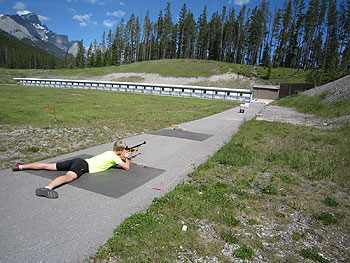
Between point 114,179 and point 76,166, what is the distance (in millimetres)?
992

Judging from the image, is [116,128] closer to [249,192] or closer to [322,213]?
[249,192]

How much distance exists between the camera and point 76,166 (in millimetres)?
5281

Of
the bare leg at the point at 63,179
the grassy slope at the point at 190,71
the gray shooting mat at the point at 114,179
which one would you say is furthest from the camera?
the grassy slope at the point at 190,71

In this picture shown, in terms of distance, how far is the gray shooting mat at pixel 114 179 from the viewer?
4.82 meters

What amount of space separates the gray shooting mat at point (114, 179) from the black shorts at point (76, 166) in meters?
0.14

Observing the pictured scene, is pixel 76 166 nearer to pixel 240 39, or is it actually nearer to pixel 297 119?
pixel 297 119

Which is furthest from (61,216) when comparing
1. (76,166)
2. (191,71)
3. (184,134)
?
(191,71)

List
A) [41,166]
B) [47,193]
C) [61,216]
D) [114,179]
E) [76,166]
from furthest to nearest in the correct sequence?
1. [41,166]
2. [114,179]
3. [76,166]
4. [47,193]
5. [61,216]

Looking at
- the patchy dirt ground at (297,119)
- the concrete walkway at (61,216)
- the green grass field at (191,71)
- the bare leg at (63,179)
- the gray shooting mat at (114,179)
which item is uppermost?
the green grass field at (191,71)

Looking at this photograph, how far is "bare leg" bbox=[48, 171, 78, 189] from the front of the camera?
181 inches

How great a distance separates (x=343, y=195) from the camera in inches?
205

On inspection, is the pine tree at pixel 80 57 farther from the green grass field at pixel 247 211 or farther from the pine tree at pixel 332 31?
the green grass field at pixel 247 211

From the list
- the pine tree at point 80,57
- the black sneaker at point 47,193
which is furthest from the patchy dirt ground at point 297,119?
the pine tree at point 80,57

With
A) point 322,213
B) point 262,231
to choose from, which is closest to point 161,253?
point 262,231
